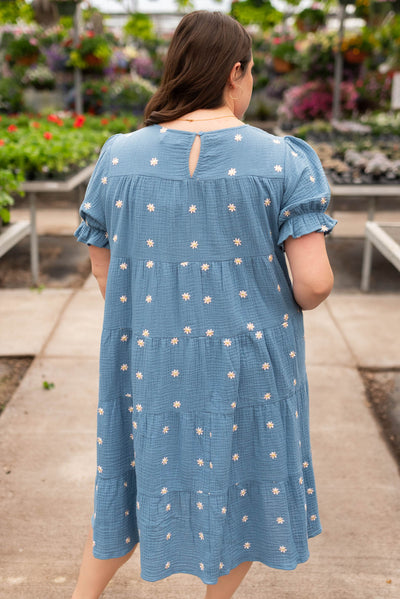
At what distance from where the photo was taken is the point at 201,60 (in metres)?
1.43

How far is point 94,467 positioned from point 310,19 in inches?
273

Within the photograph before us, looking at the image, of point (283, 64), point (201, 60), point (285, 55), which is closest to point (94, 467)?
point (201, 60)

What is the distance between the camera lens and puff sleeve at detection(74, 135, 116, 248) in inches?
61.0

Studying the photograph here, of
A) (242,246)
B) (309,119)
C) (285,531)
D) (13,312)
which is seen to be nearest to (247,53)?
(242,246)

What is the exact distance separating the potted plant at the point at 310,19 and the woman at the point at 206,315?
7.11 meters

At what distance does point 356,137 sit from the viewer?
8.22 meters

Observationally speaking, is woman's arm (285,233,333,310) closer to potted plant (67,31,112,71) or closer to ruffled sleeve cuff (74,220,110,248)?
ruffled sleeve cuff (74,220,110,248)

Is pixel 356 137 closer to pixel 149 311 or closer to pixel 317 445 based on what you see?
pixel 317 445

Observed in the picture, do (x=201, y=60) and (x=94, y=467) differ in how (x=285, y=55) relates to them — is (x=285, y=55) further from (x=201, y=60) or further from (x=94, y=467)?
(x=201, y=60)

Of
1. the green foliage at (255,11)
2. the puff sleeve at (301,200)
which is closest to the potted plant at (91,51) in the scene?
the green foliage at (255,11)

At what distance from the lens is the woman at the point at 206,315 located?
1448mm

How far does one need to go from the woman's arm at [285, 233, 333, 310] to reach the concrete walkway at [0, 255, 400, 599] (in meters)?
1.13

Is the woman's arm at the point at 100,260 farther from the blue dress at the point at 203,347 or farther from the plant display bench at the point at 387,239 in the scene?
the plant display bench at the point at 387,239

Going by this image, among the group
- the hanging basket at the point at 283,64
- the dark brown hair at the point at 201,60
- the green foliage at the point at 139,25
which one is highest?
the dark brown hair at the point at 201,60
